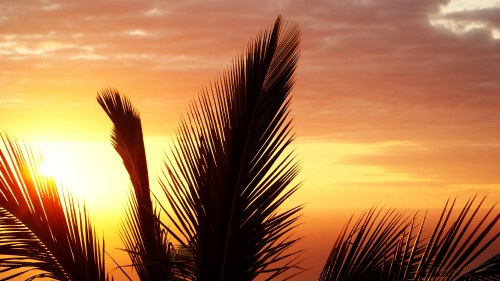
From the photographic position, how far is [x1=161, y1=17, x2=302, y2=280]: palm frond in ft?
10.9

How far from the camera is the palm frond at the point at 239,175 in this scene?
10.9 ft

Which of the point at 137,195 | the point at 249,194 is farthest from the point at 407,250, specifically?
the point at 137,195

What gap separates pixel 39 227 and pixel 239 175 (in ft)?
4.96

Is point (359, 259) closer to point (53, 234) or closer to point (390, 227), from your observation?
point (390, 227)

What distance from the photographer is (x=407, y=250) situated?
2916 mm

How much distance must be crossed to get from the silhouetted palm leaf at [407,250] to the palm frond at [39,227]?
164 cm

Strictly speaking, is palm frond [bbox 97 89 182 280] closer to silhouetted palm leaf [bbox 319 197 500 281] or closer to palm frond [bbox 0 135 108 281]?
palm frond [bbox 0 135 108 281]

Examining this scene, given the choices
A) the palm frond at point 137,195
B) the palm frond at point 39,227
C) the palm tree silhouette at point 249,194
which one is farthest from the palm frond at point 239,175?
the palm frond at point 137,195

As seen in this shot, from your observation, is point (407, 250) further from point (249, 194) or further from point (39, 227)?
point (39, 227)

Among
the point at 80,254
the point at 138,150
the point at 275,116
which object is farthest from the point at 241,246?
the point at 138,150

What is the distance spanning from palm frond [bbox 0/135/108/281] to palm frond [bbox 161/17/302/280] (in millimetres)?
981

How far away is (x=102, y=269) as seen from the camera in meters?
4.30

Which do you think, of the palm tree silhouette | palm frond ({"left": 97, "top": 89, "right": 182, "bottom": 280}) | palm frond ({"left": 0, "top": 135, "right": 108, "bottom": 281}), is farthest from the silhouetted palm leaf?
palm frond ({"left": 97, "top": 89, "right": 182, "bottom": 280})

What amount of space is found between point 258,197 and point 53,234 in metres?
1.50
